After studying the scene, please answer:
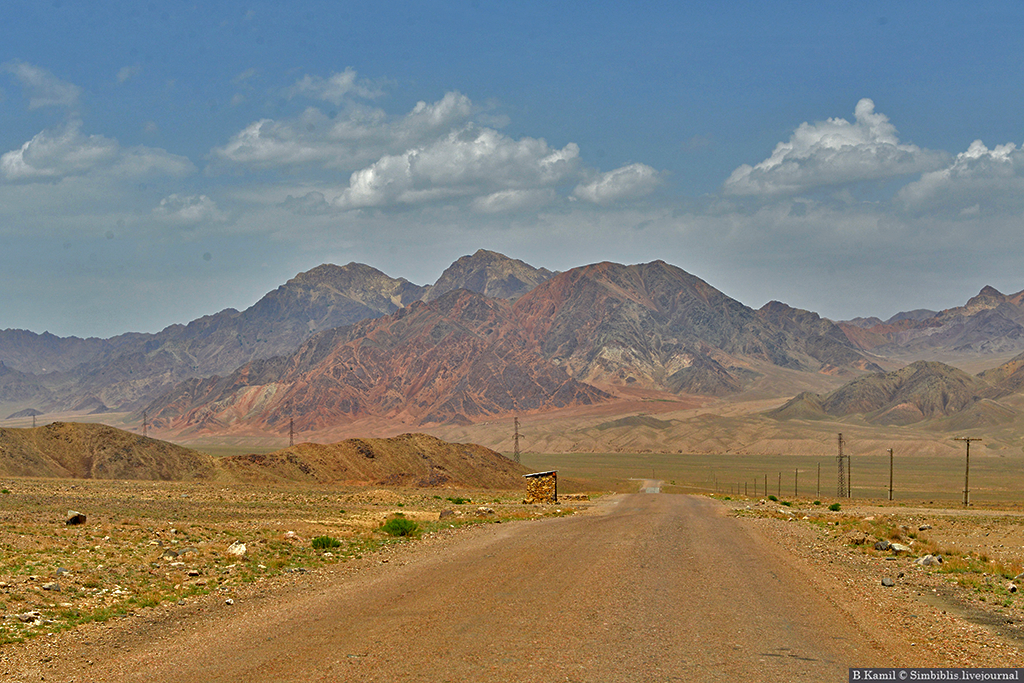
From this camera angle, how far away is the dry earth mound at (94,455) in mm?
76000

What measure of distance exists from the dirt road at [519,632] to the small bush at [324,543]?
12.6ft

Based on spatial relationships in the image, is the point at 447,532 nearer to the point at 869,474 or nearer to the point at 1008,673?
the point at 1008,673

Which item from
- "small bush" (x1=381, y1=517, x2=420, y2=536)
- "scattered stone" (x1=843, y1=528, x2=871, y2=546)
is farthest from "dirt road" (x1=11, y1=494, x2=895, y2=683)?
"scattered stone" (x1=843, y1=528, x2=871, y2=546)

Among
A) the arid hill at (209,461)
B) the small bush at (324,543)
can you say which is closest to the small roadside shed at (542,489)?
the arid hill at (209,461)

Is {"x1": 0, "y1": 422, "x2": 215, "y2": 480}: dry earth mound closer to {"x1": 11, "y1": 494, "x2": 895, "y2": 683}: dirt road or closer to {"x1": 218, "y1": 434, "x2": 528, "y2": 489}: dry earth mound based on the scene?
{"x1": 218, "y1": 434, "x2": 528, "y2": 489}: dry earth mound

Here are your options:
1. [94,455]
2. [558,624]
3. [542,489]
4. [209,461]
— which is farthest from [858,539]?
[94,455]

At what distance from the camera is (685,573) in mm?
19297

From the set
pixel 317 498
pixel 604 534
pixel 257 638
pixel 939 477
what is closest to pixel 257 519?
pixel 604 534

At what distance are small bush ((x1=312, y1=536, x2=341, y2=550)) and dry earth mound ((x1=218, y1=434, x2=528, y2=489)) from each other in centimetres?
5938

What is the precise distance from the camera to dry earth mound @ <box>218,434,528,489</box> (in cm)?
8731

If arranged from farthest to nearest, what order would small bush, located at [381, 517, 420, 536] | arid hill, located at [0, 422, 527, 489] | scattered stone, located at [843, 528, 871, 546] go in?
arid hill, located at [0, 422, 527, 489] → small bush, located at [381, 517, 420, 536] → scattered stone, located at [843, 528, 871, 546]

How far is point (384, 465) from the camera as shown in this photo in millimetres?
99938

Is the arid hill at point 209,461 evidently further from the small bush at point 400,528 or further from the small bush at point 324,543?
the small bush at point 324,543

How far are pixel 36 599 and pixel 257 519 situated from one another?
63.3 ft
